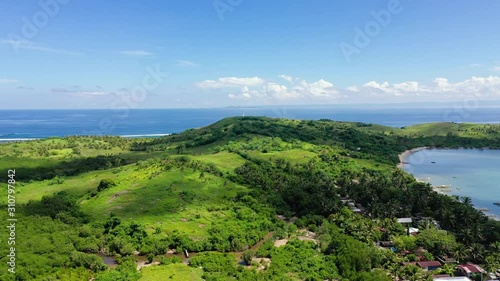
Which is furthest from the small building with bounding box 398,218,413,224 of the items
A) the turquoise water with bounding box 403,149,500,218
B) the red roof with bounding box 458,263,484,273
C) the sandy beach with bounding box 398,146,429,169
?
the sandy beach with bounding box 398,146,429,169

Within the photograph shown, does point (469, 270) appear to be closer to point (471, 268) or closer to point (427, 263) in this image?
point (471, 268)

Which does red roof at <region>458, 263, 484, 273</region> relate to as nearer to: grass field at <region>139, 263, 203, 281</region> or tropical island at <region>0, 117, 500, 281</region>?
tropical island at <region>0, 117, 500, 281</region>

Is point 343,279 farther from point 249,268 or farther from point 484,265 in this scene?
point 484,265

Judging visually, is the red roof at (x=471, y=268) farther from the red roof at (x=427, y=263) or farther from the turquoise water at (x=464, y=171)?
the turquoise water at (x=464, y=171)

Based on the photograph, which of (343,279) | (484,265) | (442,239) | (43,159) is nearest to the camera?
(343,279)

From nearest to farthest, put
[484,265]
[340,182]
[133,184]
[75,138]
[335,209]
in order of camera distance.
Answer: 1. [484,265]
2. [335,209]
3. [133,184]
4. [340,182]
5. [75,138]

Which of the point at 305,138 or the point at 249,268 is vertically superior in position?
the point at 305,138

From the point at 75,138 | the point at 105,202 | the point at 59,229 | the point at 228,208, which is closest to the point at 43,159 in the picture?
the point at 75,138
